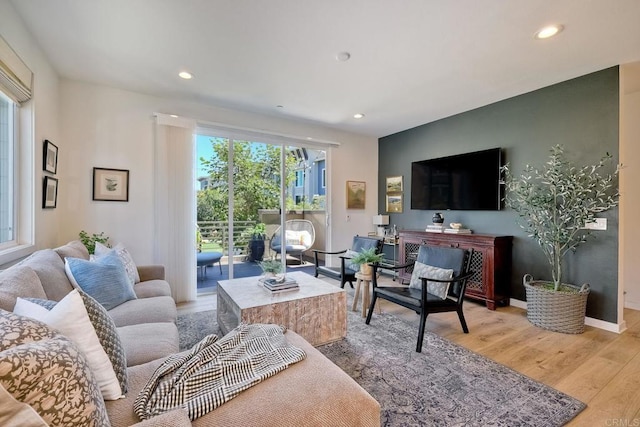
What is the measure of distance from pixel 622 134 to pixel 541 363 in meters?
2.33

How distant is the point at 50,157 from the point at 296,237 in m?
3.16

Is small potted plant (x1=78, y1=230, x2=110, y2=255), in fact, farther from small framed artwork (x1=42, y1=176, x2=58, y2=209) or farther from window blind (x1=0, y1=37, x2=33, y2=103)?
window blind (x1=0, y1=37, x2=33, y2=103)

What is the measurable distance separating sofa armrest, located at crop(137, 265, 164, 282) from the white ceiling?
2.01m

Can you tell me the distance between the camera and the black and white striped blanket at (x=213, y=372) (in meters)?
1.04

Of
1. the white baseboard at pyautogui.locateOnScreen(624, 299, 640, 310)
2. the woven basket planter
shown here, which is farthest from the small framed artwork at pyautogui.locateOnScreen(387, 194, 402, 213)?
the white baseboard at pyautogui.locateOnScreen(624, 299, 640, 310)

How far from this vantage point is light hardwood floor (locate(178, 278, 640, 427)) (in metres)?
1.75

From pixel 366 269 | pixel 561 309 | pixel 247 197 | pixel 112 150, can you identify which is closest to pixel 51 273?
pixel 112 150

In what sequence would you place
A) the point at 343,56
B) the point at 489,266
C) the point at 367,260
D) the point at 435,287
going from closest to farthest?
1. the point at 343,56
2. the point at 435,287
3. the point at 367,260
4. the point at 489,266

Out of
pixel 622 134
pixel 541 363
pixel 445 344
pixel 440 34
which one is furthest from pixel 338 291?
pixel 622 134

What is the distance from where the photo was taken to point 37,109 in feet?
8.09

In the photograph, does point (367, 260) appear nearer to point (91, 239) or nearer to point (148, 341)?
point (148, 341)

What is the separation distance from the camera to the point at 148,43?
2408 mm

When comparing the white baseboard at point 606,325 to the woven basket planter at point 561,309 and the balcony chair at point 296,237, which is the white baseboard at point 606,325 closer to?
the woven basket planter at point 561,309

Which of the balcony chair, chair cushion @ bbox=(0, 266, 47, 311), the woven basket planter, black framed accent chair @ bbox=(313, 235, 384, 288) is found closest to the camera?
chair cushion @ bbox=(0, 266, 47, 311)
